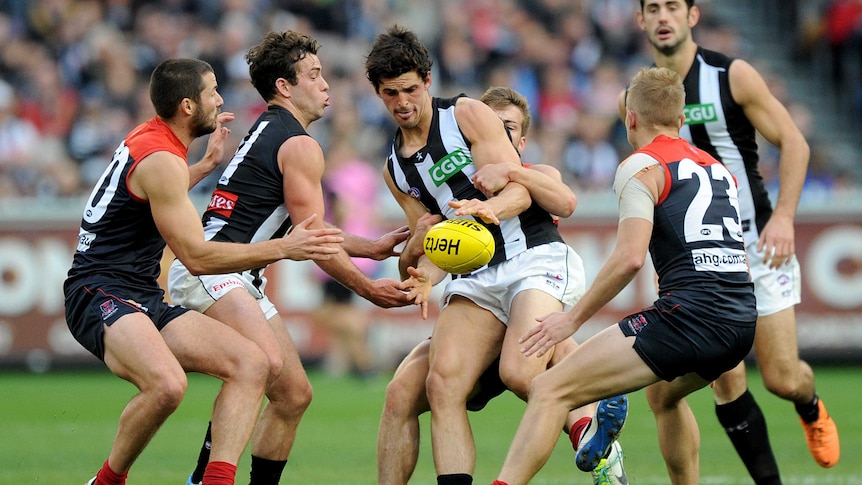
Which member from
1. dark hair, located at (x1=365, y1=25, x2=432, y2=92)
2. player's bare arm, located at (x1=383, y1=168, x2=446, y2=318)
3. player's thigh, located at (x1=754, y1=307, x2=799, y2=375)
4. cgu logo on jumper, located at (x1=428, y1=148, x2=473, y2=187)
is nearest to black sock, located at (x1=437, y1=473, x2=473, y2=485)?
player's bare arm, located at (x1=383, y1=168, x2=446, y2=318)

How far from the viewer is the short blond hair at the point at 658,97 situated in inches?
246

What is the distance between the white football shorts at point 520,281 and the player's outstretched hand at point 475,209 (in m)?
0.55

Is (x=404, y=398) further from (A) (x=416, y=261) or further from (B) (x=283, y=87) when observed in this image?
(B) (x=283, y=87)

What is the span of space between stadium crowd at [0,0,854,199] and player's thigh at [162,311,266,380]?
357 inches

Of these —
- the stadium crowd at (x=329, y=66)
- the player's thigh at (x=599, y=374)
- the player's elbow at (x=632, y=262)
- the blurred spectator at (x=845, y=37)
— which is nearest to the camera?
the player's elbow at (x=632, y=262)

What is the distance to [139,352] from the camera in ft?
20.6

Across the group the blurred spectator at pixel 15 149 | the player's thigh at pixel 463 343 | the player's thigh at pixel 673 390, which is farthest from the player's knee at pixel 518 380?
the blurred spectator at pixel 15 149

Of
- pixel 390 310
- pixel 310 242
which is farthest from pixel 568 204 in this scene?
pixel 390 310

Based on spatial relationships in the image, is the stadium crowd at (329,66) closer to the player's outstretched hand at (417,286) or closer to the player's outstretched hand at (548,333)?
the player's outstretched hand at (417,286)

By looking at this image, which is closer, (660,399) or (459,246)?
(459,246)

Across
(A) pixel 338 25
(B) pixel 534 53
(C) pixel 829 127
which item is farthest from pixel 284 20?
(C) pixel 829 127

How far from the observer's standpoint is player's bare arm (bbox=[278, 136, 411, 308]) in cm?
676

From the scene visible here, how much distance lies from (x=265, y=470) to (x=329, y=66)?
37.1 feet

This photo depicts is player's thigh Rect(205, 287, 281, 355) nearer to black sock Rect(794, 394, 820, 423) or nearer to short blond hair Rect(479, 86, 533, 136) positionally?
short blond hair Rect(479, 86, 533, 136)
